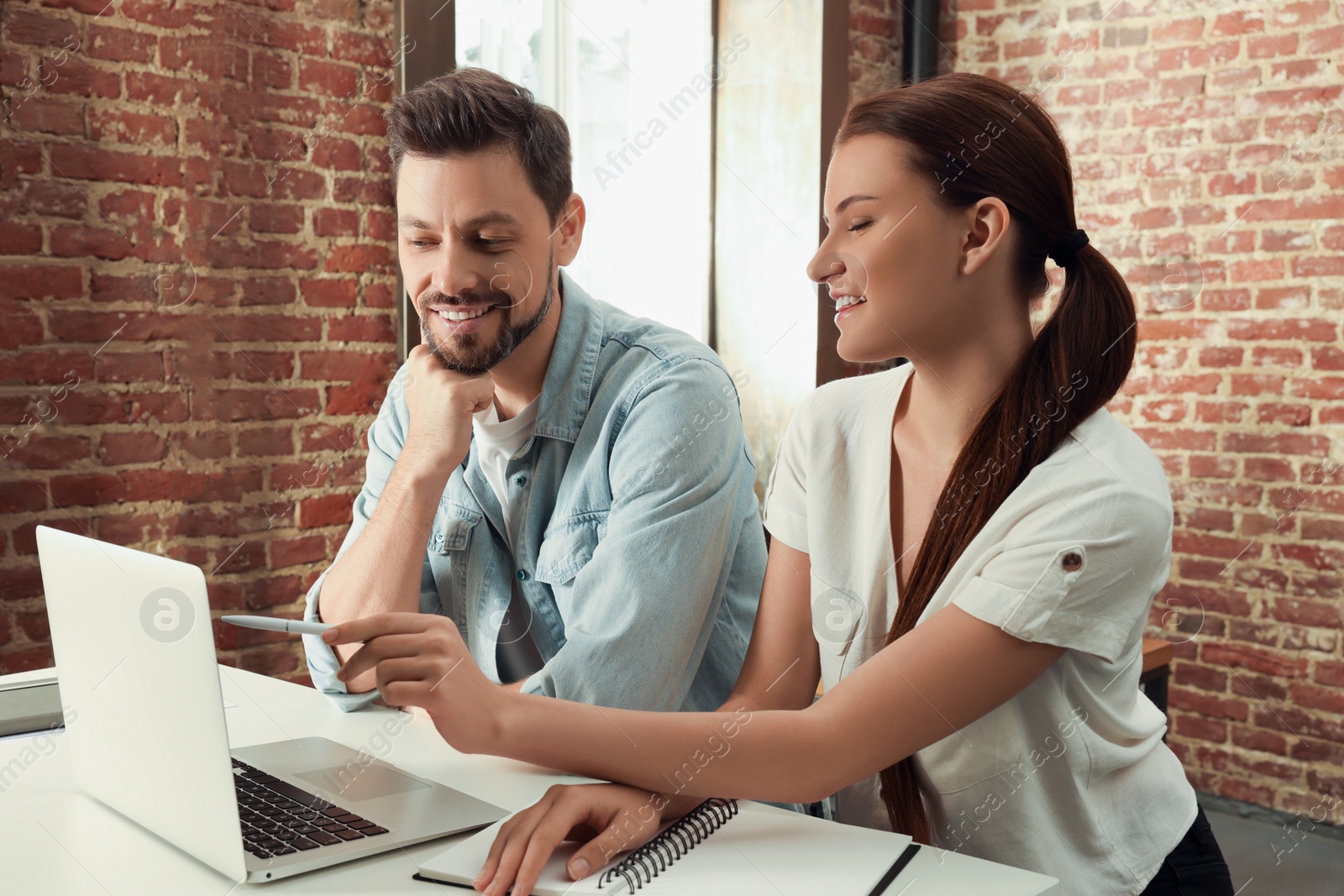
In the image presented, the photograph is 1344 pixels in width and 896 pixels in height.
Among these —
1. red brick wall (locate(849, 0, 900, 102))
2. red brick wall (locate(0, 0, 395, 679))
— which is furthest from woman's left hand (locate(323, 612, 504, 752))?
red brick wall (locate(849, 0, 900, 102))

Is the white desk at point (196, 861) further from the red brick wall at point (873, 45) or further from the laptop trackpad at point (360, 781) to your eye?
the red brick wall at point (873, 45)

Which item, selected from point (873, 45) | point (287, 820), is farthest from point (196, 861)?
point (873, 45)

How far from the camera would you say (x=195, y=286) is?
2318 millimetres

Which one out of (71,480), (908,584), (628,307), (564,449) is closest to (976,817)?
(908,584)

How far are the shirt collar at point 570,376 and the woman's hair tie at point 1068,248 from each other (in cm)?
63

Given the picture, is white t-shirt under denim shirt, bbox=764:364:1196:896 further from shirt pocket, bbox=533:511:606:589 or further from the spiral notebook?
shirt pocket, bbox=533:511:606:589

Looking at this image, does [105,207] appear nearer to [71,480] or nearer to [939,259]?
[71,480]

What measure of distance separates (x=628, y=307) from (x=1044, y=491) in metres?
2.33

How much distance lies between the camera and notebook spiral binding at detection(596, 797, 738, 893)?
0.91 m

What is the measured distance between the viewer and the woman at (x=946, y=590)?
3.59 ft

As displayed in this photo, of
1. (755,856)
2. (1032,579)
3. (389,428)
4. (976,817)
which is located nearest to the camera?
(755,856)

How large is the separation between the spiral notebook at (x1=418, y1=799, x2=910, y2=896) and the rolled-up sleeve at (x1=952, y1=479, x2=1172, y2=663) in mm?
260

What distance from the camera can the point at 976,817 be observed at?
1232 mm

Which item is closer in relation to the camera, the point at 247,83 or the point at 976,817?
the point at 976,817
